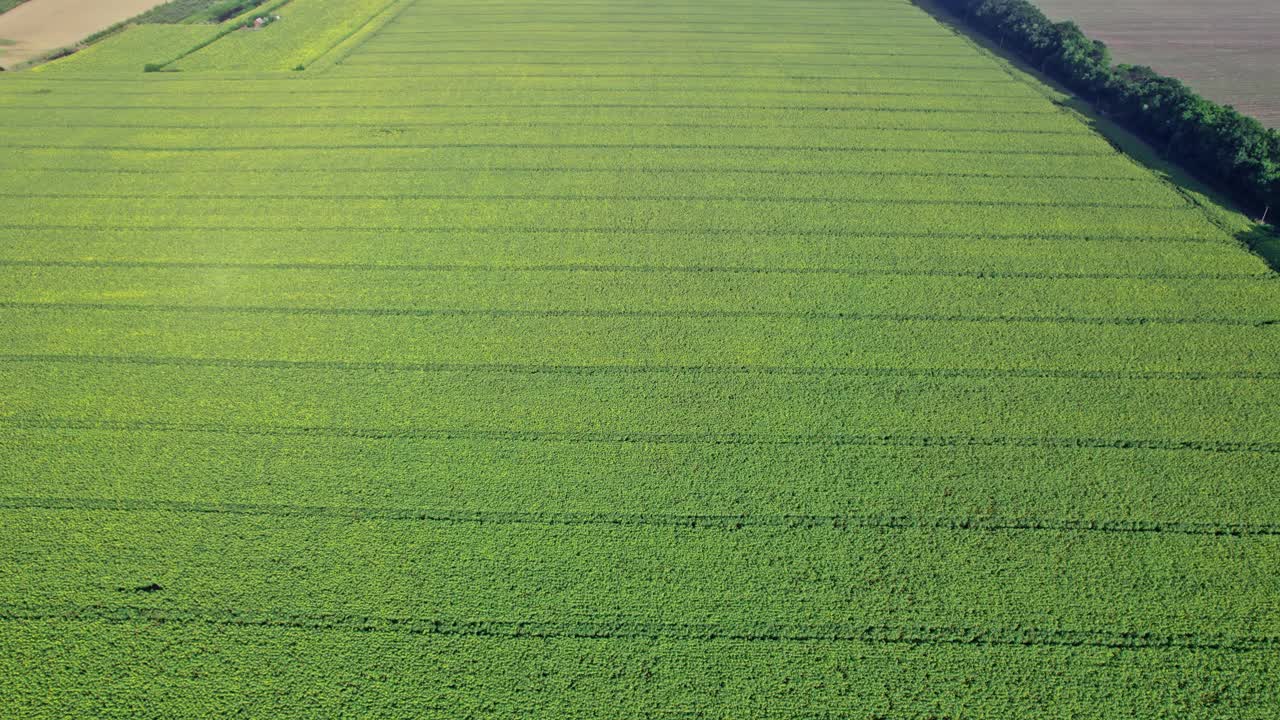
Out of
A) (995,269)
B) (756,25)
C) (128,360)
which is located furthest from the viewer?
(756,25)

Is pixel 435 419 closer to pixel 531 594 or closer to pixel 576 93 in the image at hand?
pixel 531 594

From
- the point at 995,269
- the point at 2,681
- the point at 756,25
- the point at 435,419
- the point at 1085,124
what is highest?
the point at 756,25

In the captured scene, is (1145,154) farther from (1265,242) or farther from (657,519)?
(657,519)

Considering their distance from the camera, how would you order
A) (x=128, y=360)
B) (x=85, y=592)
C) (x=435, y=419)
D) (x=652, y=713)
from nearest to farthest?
(x=652, y=713) < (x=85, y=592) < (x=435, y=419) < (x=128, y=360)

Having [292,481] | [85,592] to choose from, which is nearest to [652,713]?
[292,481]

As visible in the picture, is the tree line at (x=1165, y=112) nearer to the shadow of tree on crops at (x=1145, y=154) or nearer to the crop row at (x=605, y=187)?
the shadow of tree on crops at (x=1145, y=154)

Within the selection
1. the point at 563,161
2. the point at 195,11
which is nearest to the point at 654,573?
the point at 563,161
